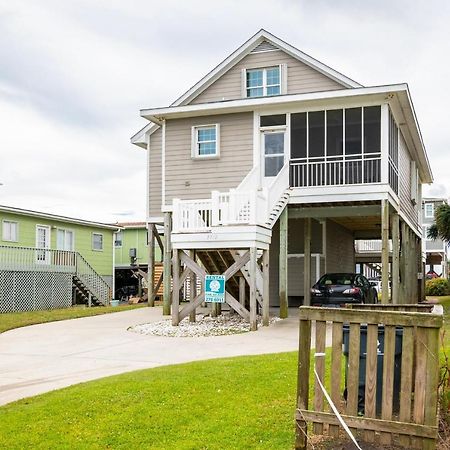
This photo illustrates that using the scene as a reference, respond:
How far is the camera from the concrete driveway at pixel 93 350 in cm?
922

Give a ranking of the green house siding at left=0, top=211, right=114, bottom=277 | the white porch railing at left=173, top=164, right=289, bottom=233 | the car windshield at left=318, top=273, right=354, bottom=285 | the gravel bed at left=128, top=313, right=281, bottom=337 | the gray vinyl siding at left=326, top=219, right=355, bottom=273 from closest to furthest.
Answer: the gravel bed at left=128, top=313, right=281, bottom=337, the white porch railing at left=173, top=164, right=289, bottom=233, the car windshield at left=318, top=273, right=354, bottom=285, the gray vinyl siding at left=326, top=219, right=355, bottom=273, the green house siding at left=0, top=211, right=114, bottom=277

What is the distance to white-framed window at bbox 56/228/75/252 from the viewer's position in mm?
30688

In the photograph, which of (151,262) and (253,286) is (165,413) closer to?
(253,286)

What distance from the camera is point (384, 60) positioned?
682 inches

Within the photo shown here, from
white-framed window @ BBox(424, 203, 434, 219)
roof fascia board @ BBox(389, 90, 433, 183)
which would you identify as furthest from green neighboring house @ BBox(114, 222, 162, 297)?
white-framed window @ BBox(424, 203, 434, 219)

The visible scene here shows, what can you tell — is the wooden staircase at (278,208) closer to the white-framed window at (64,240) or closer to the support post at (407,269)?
the support post at (407,269)

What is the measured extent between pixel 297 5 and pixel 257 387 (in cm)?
742

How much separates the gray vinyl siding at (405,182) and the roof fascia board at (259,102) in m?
4.46

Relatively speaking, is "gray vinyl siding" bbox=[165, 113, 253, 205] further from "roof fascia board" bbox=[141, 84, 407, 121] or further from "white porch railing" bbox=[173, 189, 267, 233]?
"white porch railing" bbox=[173, 189, 267, 233]

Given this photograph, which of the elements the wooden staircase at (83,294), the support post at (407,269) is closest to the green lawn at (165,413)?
the support post at (407,269)

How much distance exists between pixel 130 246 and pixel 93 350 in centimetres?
2741

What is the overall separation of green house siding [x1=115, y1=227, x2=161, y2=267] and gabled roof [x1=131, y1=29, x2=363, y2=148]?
18.8 meters

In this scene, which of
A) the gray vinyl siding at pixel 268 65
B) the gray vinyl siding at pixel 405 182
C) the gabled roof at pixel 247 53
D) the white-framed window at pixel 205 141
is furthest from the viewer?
the gray vinyl siding at pixel 405 182

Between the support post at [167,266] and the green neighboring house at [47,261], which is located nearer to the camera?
the support post at [167,266]
